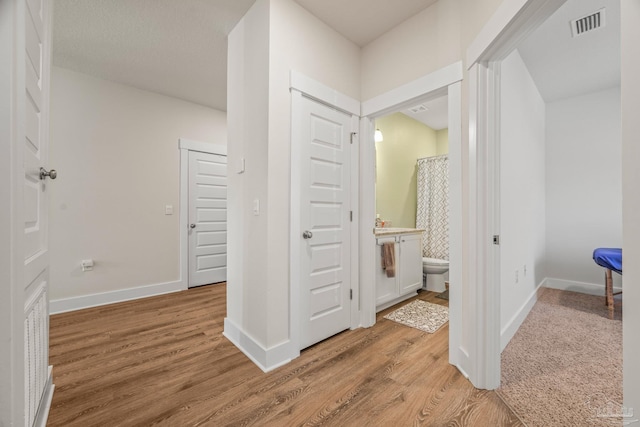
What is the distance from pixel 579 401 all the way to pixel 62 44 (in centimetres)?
492

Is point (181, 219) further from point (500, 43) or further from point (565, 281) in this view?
point (565, 281)

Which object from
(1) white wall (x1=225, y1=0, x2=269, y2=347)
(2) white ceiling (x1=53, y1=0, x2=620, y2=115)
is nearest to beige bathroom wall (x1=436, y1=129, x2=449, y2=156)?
(2) white ceiling (x1=53, y1=0, x2=620, y2=115)

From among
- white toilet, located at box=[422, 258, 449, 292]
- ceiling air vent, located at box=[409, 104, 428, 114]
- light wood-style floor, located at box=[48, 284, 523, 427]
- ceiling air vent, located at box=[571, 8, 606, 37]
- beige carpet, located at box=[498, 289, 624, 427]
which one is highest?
ceiling air vent, located at box=[409, 104, 428, 114]

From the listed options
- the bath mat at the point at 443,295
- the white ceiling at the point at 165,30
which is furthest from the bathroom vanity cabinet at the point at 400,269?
the white ceiling at the point at 165,30

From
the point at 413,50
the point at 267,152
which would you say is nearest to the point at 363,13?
the point at 413,50

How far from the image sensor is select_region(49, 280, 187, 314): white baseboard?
287 centimetres

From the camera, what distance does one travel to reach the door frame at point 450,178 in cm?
181

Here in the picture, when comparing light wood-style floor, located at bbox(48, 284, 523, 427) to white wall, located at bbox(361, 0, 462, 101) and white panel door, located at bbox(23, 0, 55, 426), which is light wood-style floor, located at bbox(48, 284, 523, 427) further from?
white wall, located at bbox(361, 0, 462, 101)

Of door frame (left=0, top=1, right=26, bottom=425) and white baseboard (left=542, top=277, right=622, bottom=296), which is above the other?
door frame (left=0, top=1, right=26, bottom=425)

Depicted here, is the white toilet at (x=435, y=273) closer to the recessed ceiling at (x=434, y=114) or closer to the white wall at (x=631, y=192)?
the recessed ceiling at (x=434, y=114)

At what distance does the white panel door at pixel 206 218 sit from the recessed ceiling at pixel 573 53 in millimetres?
4082

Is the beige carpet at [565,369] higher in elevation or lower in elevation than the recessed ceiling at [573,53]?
lower

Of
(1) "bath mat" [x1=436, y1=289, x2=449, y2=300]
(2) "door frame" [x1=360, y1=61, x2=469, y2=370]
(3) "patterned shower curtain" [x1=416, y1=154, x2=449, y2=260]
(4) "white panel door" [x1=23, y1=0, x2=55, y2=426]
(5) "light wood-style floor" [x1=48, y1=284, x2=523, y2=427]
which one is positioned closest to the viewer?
(4) "white panel door" [x1=23, y1=0, x2=55, y2=426]

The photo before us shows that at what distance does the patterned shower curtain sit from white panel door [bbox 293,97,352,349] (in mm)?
2305
